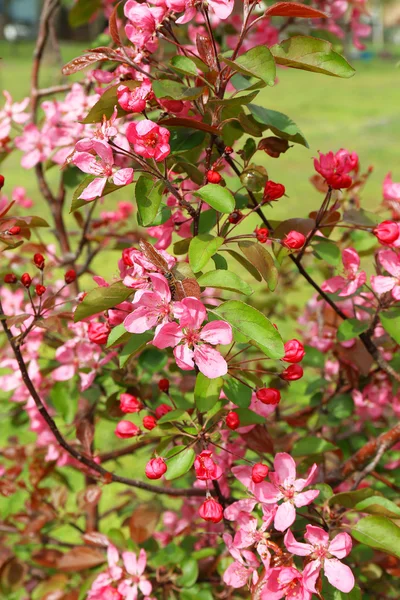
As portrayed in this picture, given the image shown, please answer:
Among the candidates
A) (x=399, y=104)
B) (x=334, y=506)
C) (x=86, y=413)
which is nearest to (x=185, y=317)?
(x=334, y=506)

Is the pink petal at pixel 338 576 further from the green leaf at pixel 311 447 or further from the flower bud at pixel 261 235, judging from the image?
the flower bud at pixel 261 235

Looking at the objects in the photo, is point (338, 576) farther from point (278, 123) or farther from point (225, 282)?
point (278, 123)

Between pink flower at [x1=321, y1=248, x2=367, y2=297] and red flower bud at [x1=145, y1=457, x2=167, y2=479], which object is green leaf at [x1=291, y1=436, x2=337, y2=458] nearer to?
pink flower at [x1=321, y1=248, x2=367, y2=297]

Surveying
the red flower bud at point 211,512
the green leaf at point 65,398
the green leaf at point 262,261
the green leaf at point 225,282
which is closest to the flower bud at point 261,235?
the green leaf at point 262,261

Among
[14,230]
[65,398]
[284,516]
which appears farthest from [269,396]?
[65,398]

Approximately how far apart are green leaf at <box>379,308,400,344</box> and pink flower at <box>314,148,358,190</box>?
21 centimetres

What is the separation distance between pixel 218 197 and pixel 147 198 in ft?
0.28

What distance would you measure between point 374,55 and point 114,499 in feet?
95.7

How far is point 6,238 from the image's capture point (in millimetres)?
878

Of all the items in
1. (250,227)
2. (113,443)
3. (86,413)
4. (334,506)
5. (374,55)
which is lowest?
(374,55)

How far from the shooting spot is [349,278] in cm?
106

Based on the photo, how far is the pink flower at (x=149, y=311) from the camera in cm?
73

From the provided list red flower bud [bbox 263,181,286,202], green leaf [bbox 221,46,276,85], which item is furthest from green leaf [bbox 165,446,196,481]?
green leaf [bbox 221,46,276,85]

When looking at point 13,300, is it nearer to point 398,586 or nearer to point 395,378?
point 395,378
